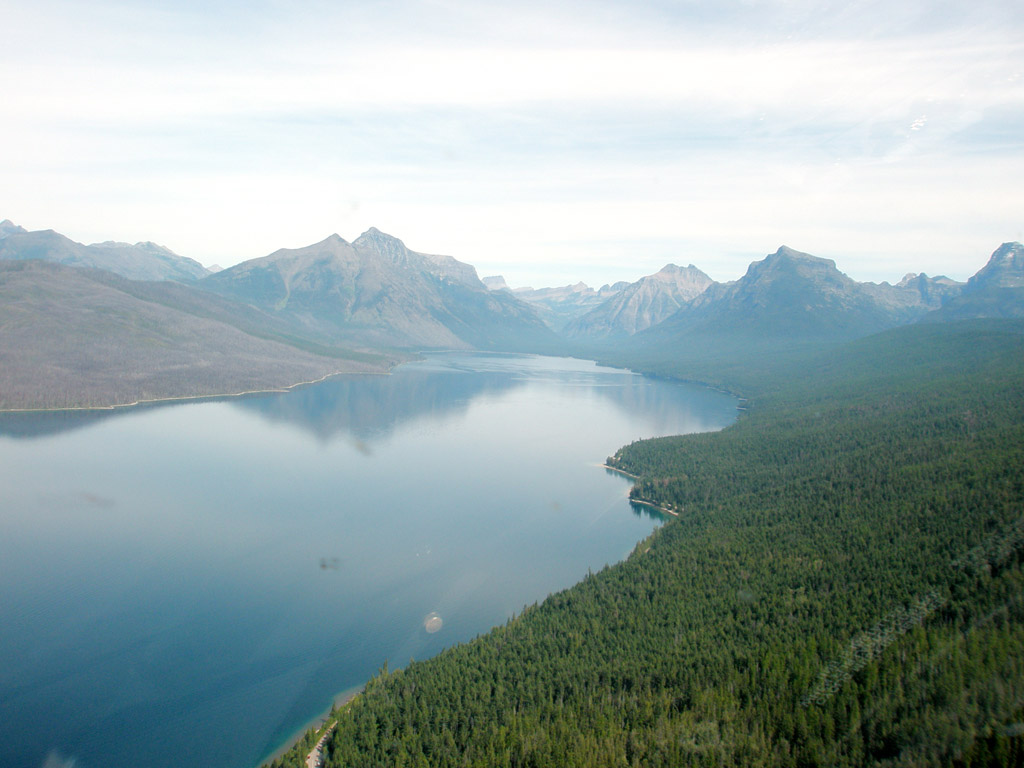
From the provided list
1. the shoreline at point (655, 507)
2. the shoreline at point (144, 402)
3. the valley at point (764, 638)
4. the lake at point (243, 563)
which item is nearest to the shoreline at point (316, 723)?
the lake at point (243, 563)

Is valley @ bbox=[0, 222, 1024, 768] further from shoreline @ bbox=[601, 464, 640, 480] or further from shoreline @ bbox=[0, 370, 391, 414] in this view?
shoreline @ bbox=[0, 370, 391, 414]

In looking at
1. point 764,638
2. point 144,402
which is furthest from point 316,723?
point 144,402

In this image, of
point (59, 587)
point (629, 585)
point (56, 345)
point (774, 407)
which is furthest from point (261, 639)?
point (56, 345)

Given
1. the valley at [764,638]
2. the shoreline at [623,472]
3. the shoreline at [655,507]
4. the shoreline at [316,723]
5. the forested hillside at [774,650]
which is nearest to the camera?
the forested hillside at [774,650]

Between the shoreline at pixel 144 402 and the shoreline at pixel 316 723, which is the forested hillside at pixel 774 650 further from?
the shoreline at pixel 144 402

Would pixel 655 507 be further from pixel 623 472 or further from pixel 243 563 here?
pixel 243 563
